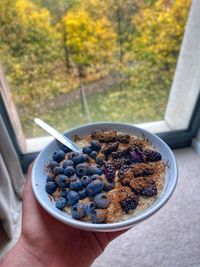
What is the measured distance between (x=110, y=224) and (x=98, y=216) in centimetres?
3

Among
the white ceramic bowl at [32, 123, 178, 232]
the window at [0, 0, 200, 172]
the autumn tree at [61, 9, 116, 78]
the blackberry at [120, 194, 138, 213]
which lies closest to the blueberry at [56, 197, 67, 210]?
the white ceramic bowl at [32, 123, 178, 232]

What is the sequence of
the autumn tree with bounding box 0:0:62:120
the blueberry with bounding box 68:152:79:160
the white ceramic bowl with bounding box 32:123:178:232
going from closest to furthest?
the white ceramic bowl with bounding box 32:123:178:232 < the blueberry with bounding box 68:152:79:160 < the autumn tree with bounding box 0:0:62:120

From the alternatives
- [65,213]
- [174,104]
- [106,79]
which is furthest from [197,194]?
[65,213]

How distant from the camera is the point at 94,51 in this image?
3.91 ft

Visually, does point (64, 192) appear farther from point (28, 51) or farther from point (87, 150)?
point (28, 51)

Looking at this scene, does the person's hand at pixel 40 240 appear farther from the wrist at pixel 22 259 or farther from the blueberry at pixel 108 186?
the blueberry at pixel 108 186

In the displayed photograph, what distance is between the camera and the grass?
4.31 ft

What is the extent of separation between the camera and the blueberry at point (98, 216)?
553mm

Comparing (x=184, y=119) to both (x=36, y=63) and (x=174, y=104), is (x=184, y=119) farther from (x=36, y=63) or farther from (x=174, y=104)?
(x=36, y=63)

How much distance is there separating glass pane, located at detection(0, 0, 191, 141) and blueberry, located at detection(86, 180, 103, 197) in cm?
71

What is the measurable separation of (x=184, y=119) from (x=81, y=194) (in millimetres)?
943

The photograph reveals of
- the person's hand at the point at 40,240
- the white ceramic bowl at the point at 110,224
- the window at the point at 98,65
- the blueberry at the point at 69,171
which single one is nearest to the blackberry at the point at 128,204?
the white ceramic bowl at the point at 110,224

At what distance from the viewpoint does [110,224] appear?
0.54 metres

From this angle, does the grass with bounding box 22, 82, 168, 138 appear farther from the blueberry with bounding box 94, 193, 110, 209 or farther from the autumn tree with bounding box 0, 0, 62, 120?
the blueberry with bounding box 94, 193, 110, 209
